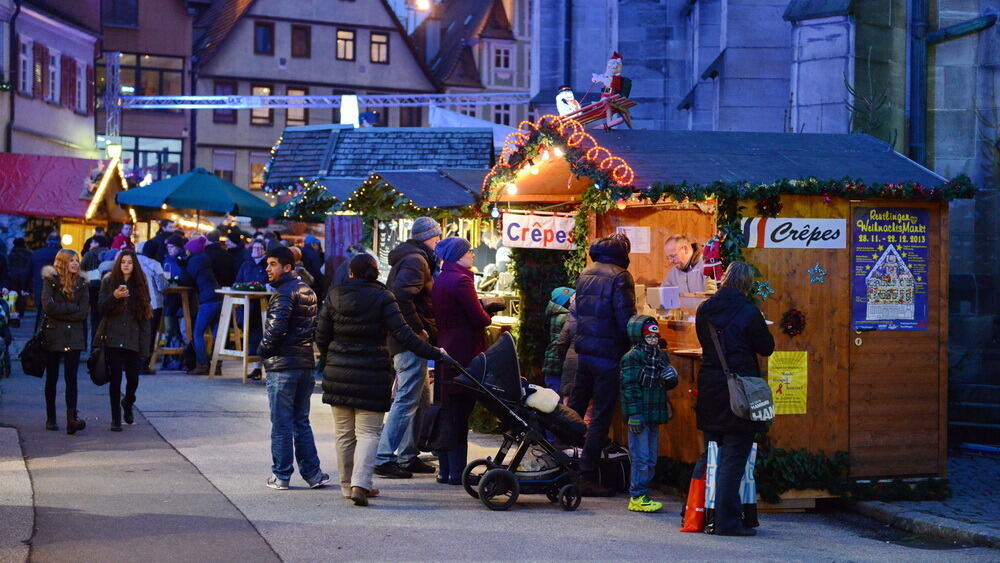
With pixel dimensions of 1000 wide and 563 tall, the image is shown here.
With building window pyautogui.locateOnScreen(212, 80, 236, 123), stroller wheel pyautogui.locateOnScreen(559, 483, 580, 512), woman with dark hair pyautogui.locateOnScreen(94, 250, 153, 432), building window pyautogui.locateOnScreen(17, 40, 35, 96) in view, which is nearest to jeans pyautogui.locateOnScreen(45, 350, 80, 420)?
woman with dark hair pyautogui.locateOnScreen(94, 250, 153, 432)

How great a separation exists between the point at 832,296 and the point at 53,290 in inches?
274

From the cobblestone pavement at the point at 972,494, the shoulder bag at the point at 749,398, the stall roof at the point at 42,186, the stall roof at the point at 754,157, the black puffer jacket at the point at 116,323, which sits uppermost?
the stall roof at the point at 42,186

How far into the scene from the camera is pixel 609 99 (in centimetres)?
1253

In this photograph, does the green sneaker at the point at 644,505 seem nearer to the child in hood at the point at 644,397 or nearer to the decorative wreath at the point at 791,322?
the child in hood at the point at 644,397

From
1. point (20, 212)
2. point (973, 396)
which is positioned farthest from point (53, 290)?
point (20, 212)

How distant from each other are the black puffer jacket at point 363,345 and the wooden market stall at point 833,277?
6.84 feet

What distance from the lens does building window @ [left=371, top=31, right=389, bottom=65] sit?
64.6m

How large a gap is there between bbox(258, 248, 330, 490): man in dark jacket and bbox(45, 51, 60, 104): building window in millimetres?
32096

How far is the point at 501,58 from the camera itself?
70312 millimetres

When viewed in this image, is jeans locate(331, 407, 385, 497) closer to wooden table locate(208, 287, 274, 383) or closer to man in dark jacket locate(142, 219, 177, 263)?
wooden table locate(208, 287, 274, 383)

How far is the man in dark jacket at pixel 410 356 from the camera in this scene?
11086 mm

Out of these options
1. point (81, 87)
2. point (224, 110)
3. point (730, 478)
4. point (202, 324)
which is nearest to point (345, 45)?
point (224, 110)

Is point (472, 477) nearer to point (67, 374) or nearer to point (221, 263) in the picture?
point (67, 374)

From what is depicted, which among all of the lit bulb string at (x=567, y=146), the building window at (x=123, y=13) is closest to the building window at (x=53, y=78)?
the building window at (x=123, y=13)
